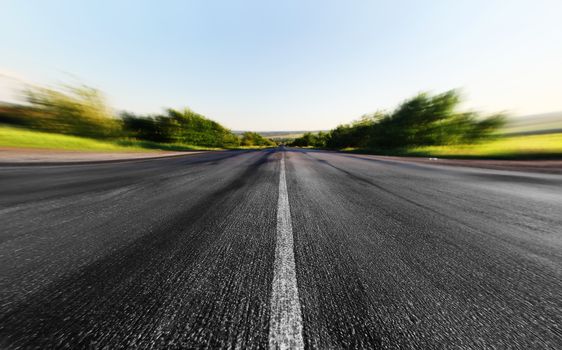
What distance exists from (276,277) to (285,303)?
0.27 meters

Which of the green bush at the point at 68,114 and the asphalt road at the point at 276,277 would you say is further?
the green bush at the point at 68,114

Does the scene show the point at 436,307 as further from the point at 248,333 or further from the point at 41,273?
the point at 41,273

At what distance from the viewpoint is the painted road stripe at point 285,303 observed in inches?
38.8

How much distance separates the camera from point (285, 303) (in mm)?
1229

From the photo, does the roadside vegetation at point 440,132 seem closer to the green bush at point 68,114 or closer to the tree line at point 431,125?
the tree line at point 431,125

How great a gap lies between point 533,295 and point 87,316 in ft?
9.68

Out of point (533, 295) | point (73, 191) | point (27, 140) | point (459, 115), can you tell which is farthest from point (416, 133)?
point (27, 140)

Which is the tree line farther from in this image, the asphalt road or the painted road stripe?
the painted road stripe

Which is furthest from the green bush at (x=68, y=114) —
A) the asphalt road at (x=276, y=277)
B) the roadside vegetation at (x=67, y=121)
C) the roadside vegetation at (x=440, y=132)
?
the roadside vegetation at (x=440, y=132)

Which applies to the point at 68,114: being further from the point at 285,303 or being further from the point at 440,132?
the point at 440,132

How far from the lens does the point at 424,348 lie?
0.99 m

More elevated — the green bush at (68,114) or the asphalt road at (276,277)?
the green bush at (68,114)

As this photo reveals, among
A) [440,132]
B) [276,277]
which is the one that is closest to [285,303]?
[276,277]

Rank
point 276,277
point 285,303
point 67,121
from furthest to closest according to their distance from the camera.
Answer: point 67,121 → point 276,277 → point 285,303
